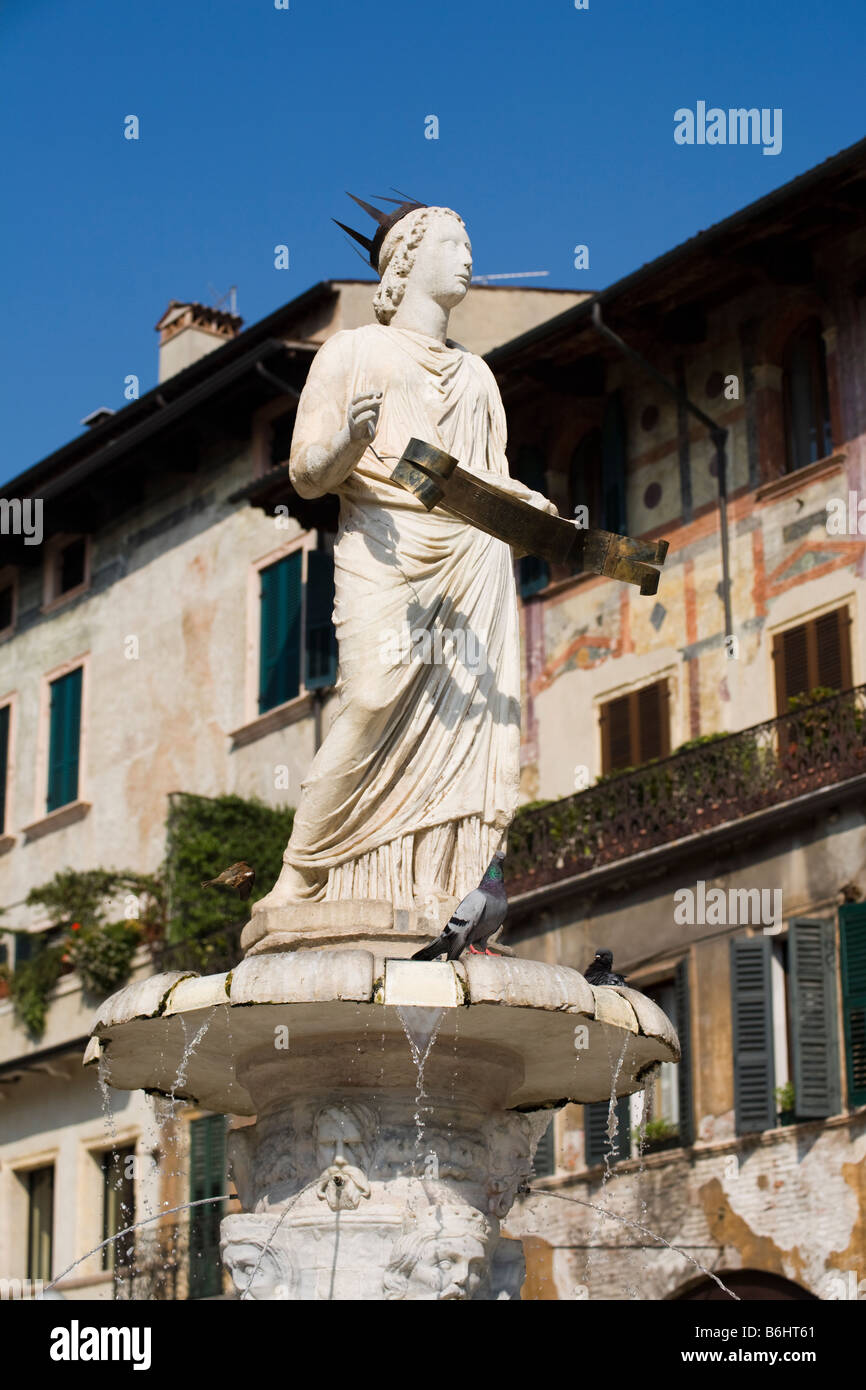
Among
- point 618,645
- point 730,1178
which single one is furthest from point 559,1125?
point 618,645

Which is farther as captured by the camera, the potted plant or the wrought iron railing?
the wrought iron railing

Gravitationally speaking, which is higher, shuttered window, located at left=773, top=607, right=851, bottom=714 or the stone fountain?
shuttered window, located at left=773, top=607, right=851, bottom=714

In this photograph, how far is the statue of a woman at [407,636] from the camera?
379 inches

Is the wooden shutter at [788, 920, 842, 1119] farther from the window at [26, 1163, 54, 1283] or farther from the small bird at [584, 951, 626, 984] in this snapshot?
the window at [26, 1163, 54, 1283]

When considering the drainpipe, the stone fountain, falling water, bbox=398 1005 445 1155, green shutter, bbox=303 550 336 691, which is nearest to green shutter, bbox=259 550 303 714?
green shutter, bbox=303 550 336 691

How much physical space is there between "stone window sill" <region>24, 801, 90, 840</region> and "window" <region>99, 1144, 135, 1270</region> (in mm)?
6023

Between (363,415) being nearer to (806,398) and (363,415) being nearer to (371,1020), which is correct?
(371,1020)

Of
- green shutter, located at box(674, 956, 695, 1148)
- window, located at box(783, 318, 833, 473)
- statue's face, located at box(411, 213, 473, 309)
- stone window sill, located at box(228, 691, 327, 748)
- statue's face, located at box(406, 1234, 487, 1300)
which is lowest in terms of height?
statue's face, located at box(406, 1234, 487, 1300)

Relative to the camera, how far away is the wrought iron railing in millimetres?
23922

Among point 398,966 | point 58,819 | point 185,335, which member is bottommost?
point 398,966

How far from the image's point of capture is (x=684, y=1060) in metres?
23.9

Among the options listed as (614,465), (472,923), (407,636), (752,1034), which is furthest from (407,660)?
(614,465)

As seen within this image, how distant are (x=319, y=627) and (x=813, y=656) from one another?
313 inches
